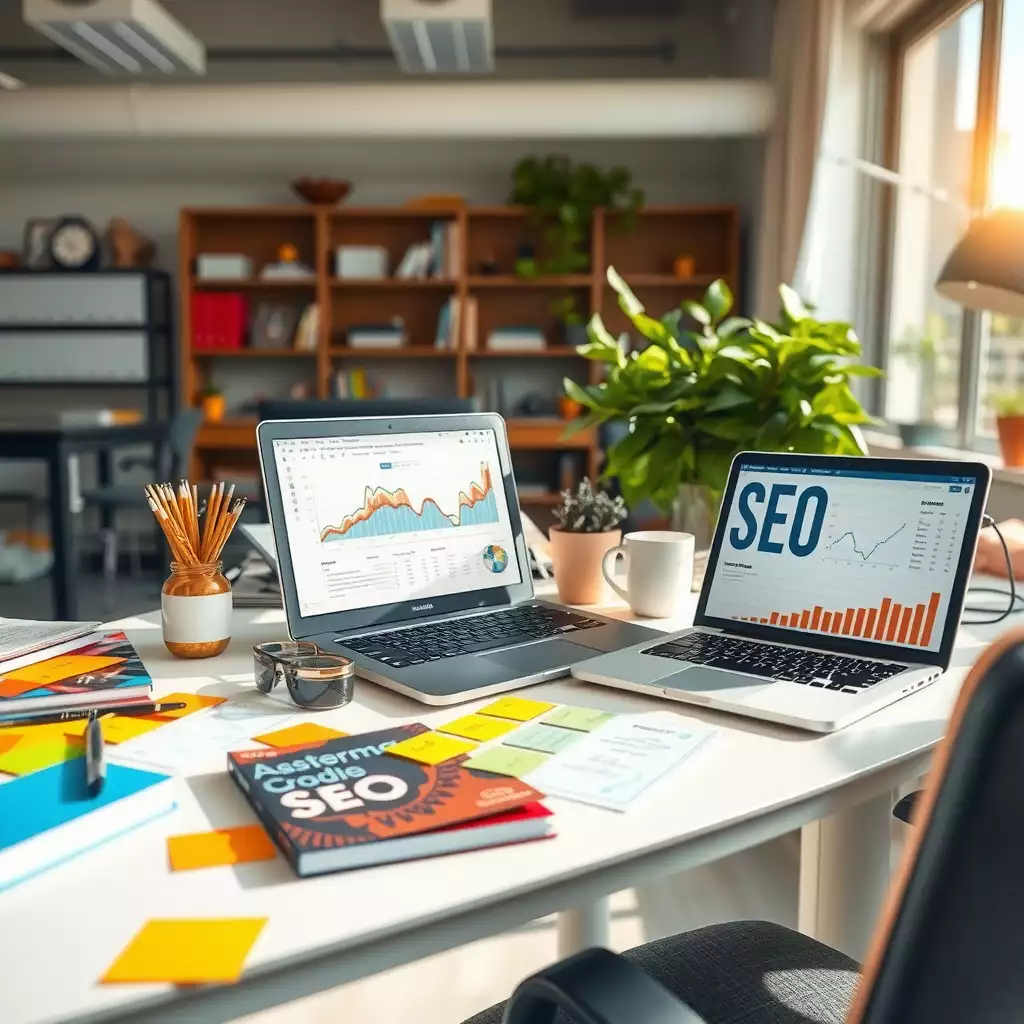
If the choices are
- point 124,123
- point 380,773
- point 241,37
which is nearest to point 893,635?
point 380,773

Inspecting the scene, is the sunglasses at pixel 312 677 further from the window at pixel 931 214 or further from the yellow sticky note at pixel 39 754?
the window at pixel 931 214

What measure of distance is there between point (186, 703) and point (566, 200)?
4.57 meters

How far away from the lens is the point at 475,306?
545 centimetres

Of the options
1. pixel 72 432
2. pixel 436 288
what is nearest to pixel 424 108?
pixel 436 288

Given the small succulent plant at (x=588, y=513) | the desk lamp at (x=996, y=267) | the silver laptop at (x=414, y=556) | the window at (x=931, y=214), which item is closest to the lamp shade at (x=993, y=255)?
the desk lamp at (x=996, y=267)

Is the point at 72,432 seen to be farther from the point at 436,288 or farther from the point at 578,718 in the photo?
the point at 578,718

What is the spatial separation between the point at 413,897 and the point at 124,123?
474 cm

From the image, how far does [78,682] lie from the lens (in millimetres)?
1019

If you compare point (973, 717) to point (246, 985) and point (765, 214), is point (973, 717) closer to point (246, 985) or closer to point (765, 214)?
point (246, 985)

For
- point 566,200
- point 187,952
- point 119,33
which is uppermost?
point 119,33

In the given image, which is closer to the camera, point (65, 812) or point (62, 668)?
point (65, 812)

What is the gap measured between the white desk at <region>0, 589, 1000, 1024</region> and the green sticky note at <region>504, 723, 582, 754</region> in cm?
9

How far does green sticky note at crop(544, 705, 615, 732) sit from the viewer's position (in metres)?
0.92

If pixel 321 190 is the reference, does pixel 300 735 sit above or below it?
below
